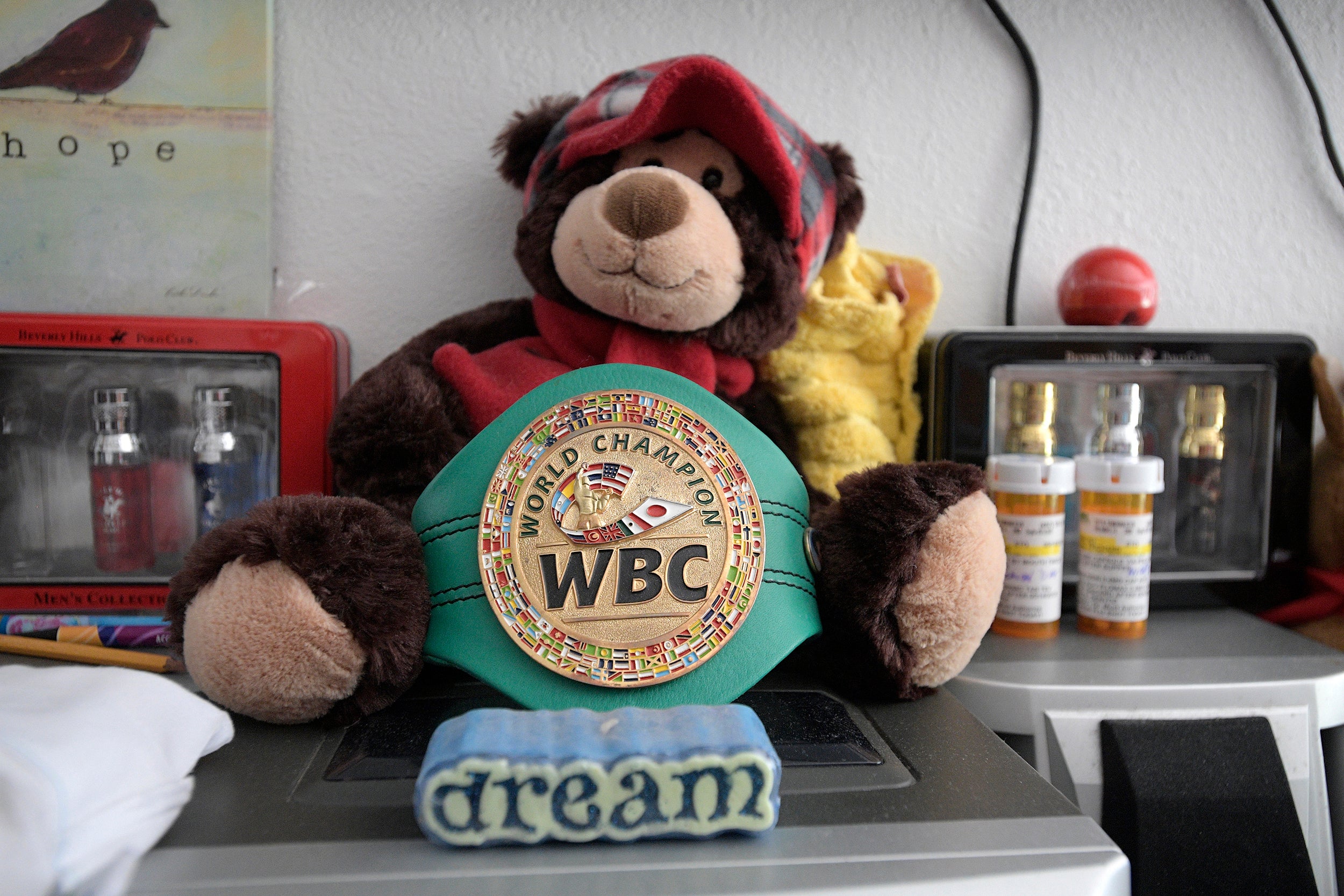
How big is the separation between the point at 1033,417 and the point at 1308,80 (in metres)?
0.60

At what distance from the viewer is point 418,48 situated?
2.94 ft

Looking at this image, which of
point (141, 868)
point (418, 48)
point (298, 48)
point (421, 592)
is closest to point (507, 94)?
point (418, 48)

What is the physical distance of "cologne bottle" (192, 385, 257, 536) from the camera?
0.81m

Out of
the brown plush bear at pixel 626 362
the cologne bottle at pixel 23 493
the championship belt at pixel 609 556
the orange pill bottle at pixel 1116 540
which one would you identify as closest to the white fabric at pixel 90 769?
the brown plush bear at pixel 626 362

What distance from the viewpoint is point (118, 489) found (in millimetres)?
818

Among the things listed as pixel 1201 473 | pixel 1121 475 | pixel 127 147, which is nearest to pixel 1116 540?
pixel 1121 475

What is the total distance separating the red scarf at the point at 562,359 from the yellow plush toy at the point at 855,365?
0.31 feet

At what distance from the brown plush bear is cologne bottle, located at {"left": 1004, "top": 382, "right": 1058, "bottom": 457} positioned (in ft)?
0.76

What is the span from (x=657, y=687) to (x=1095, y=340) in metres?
0.59

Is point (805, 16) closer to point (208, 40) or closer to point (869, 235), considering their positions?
point (869, 235)

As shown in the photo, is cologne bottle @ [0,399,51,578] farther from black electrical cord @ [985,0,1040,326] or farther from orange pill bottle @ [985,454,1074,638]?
black electrical cord @ [985,0,1040,326]

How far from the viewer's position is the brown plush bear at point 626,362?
52 centimetres

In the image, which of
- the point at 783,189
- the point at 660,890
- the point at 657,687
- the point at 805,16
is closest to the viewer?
the point at 660,890

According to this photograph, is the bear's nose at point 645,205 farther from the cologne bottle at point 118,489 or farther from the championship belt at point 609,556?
the cologne bottle at point 118,489
